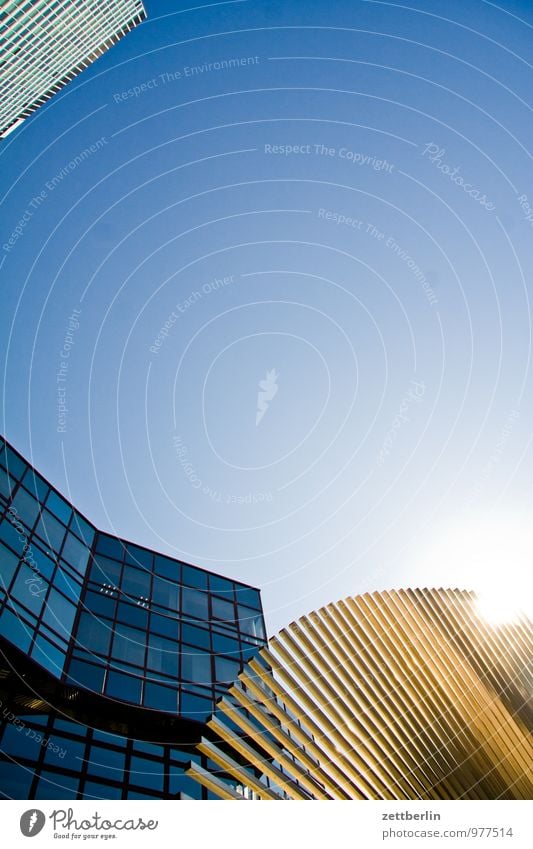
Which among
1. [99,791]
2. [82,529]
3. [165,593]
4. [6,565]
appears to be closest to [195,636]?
→ [165,593]

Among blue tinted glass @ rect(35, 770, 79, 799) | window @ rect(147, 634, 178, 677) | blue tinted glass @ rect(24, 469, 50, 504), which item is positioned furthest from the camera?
blue tinted glass @ rect(24, 469, 50, 504)

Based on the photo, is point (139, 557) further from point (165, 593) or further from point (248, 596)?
point (248, 596)

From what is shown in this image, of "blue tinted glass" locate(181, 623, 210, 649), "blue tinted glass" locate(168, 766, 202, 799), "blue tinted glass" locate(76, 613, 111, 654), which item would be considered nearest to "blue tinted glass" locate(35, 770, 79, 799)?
"blue tinted glass" locate(168, 766, 202, 799)

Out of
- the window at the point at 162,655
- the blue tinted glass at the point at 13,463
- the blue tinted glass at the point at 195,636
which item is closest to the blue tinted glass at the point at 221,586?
the blue tinted glass at the point at 195,636

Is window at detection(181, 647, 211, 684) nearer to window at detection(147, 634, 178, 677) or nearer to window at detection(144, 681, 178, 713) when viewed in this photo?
window at detection(147, 634, 178, 677)

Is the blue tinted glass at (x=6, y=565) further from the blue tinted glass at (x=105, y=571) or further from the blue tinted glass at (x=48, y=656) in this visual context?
the blue tinted glass at (x=105, y=571)

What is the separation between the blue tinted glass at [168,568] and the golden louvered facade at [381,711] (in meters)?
12.6

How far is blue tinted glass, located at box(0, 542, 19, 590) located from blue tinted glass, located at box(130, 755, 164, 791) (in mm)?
5665

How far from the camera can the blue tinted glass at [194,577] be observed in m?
20.2

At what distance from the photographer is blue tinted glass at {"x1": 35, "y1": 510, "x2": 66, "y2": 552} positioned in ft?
52.1

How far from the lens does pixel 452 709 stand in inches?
301

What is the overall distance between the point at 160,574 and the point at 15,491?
6.82 m

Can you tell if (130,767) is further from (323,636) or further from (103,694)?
(323,636)
